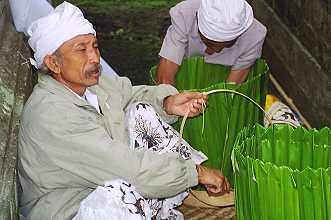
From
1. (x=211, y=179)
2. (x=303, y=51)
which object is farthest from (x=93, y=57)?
(x=303, y=51)

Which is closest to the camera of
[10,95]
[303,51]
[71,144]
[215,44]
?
[71,144]

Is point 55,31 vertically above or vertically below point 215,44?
above

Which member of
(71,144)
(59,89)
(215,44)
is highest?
(59,89)

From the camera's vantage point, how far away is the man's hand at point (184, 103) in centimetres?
390

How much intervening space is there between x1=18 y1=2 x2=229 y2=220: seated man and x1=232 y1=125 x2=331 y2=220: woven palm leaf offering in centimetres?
29

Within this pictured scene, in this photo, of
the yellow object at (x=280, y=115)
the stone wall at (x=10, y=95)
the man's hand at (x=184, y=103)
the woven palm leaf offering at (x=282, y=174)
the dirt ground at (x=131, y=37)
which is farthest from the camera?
the dirt ground at (x=131, y=37)

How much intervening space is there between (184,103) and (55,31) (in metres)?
0.81

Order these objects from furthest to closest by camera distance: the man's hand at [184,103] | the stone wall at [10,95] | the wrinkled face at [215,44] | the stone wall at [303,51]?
the stone wall at [303,51]
the wrinkled face at [215,44]
the man's hand at [184,103]
the stone wall at [10,95]

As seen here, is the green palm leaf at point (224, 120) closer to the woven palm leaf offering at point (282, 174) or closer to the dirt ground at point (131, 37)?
the woven palm leaf offering at point (282, 174)

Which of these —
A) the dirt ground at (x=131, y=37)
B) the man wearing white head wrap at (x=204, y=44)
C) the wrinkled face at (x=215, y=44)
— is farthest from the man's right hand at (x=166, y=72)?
the dirt ground at (x=131, y=37)

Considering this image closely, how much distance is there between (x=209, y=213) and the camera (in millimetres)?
4352

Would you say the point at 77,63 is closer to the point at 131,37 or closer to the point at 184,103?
the point at 184,103

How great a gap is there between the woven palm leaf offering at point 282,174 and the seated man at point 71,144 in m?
0.29

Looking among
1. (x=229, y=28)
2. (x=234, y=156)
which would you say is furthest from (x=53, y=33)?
(x=229, y=28)
